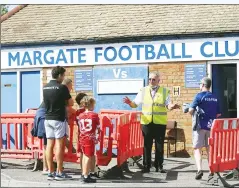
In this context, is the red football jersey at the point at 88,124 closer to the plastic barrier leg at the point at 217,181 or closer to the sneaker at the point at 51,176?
the sneaker at the point at 51,176

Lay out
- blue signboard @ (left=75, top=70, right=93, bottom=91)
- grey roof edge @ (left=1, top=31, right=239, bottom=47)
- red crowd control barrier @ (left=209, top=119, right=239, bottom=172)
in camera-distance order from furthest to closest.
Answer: blue signboard @ (left=75, top=70, right=93, bottom=91), grey roof edge @ (left=1, top=31, right=239, bottom=47), red crowd control barrier @ (left=209, top=119, right=239, bottom=172)

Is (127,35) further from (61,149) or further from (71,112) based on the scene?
(61,149)

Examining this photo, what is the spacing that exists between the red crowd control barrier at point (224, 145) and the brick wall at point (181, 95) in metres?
4.06

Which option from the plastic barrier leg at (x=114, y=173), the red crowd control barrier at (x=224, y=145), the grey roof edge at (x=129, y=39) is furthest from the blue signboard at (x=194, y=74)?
the plastic barrier leg at (x=114, y=173)

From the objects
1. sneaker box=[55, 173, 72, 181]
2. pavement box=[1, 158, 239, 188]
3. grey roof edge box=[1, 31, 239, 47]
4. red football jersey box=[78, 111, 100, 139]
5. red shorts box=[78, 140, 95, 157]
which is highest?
grey roof edge box=[1, 31, 239, 47]

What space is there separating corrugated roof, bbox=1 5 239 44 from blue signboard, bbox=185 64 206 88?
81 cm

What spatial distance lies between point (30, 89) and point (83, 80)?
5.48ft

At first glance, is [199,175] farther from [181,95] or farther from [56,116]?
[181,95]

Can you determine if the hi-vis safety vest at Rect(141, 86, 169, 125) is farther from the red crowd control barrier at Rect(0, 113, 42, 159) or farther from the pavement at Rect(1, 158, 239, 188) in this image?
Result: the red crowd control barrier at Rect(0, 113, 42, 159)

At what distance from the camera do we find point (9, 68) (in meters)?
16.9

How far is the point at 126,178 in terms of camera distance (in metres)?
10.8

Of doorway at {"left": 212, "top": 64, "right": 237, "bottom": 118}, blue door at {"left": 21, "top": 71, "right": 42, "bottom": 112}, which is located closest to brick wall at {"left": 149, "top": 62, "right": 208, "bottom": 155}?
doorway at {"left": 212, "top": 64, "right": 237, "bottom": 118}

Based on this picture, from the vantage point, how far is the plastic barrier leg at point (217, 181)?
9.92 m

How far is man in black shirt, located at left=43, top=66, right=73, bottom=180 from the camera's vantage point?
10305 millimetres
